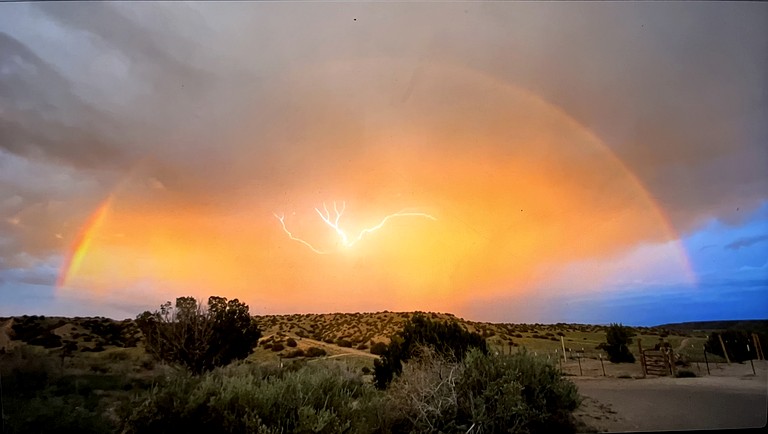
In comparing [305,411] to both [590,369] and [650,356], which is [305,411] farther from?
[650,356]

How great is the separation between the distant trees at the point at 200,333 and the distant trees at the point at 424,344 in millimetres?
4039

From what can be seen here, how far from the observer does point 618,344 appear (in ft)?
59.1

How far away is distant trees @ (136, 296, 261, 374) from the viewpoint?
1178 centimetres

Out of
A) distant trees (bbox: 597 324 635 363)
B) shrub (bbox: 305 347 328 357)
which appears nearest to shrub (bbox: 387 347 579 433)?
shrub (bbox: 305 347 328 357)

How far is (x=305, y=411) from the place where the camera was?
284 inches

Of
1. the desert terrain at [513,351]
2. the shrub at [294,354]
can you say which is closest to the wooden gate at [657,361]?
the desert terrain at [513,351]

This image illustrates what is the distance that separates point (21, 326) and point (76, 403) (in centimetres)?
876

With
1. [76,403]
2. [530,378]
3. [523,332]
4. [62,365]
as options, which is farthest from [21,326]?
[523,332]

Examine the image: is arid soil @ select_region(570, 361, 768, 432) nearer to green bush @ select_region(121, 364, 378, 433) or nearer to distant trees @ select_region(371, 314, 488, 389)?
distant trees @ select_region(371, 314, 488, 389)

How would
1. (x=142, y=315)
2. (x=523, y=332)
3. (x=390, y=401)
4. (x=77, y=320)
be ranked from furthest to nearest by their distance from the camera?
1. (x=523, y=332)
2. (x=77, y=320)
3. (x=142, y=315)
4. (x=390, y=401)

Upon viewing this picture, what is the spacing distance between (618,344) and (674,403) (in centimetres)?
770

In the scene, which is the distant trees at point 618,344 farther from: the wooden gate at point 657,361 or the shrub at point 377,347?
the shrub at point 377,347

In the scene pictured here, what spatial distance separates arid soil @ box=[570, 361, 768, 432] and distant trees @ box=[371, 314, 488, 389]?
2637mm

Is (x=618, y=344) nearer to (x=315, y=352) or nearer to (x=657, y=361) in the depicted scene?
(x=657, y=361)
